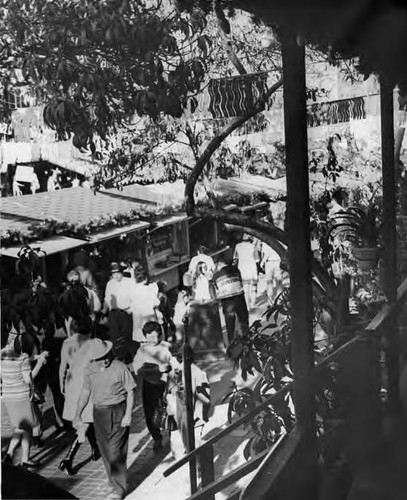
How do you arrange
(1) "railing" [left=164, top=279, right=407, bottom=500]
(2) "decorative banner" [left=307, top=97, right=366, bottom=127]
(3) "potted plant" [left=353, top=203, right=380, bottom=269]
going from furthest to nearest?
(3) "potted plant" [left=353, top=203, right=380, bottom=269] < (2) "decorative banner" [left=307, top=97, right=366, bottom=127] < (1) "railing" [left=164, top=279, right=407, bottom=500]

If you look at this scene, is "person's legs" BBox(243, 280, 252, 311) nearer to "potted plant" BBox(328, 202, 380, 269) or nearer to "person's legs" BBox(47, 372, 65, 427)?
→ "potted plant" BBox(328, 202, 380, 269)

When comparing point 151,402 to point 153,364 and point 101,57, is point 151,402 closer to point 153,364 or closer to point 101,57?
point 153,364

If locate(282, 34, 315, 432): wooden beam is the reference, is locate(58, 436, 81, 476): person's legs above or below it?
below

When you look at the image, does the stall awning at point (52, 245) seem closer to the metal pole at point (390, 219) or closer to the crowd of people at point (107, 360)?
the crowd of people at point (107, 360)

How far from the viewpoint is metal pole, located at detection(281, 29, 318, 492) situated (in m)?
2.20

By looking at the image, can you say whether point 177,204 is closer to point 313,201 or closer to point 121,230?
point 121,230

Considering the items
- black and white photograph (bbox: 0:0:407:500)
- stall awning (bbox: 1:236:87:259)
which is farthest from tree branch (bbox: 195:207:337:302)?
stall awning (bbox: 1:236:87:259)

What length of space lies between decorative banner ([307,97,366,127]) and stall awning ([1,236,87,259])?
0.74 m

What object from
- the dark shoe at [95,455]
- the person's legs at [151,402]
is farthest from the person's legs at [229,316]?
the dark shoe at [95,455]

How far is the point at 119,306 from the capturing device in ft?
6.95

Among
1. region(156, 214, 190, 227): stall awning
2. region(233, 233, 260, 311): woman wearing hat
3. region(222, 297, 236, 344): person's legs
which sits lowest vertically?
region(222, 297, 236, 344): person's legs

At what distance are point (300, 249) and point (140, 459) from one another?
2.31 feet

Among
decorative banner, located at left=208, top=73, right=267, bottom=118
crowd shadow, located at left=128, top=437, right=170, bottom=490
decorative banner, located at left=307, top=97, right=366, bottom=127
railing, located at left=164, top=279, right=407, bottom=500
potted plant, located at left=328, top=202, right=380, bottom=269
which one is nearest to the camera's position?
railing, located at left=164, top=279, right=407, bottom=500

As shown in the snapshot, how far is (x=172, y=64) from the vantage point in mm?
2146
